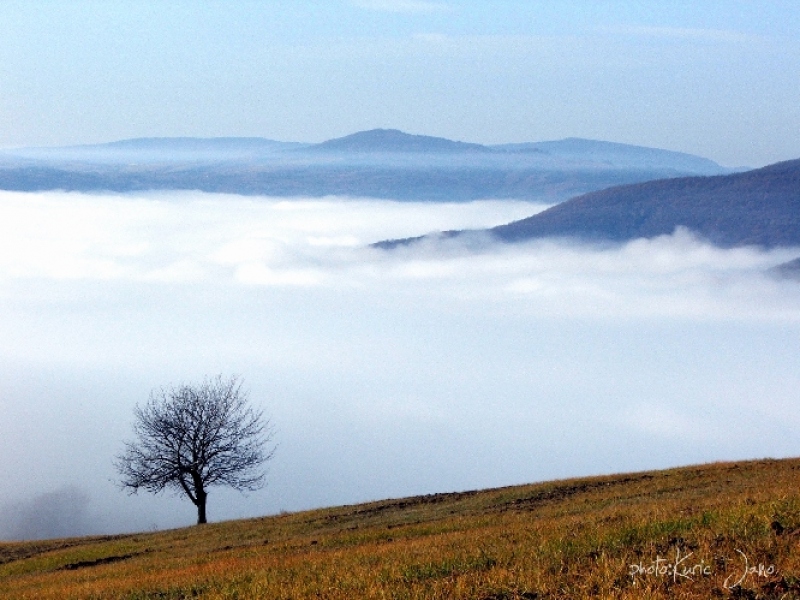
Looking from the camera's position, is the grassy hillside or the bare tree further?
the bare tree

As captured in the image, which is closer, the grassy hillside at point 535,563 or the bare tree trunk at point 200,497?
the grassy hillside at point 535,563

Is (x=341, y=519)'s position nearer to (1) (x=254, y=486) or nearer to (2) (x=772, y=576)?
(2) (x=772, y=576)

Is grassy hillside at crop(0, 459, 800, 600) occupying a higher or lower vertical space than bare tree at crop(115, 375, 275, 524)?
lower

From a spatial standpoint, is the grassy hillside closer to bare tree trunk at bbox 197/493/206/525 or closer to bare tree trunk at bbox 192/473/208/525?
bare tree trunk at bbox 197/493/206/525

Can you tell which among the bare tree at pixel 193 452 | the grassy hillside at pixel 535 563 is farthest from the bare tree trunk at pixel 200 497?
the grassy hillside at pixel 535 563

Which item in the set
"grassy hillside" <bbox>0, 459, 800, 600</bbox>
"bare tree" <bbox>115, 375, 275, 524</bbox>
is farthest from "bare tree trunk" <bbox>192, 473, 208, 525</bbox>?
"grassy hillside" <bbox>0, 459, 800, 600</bbox>

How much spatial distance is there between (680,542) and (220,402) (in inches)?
1948

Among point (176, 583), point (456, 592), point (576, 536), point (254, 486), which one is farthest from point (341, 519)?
point (254, 486)

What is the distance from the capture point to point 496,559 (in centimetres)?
1414

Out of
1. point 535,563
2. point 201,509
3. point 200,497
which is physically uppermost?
point 200,497

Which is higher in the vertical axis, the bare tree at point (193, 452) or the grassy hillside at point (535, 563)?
the bare tree at point (193, 452)

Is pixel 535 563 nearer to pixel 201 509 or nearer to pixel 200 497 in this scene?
pixel 201 509

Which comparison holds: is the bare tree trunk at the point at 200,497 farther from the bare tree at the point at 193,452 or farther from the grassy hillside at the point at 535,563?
the grassy hillside at the point at 535,563

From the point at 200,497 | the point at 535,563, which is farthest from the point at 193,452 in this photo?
the point at 535,563
